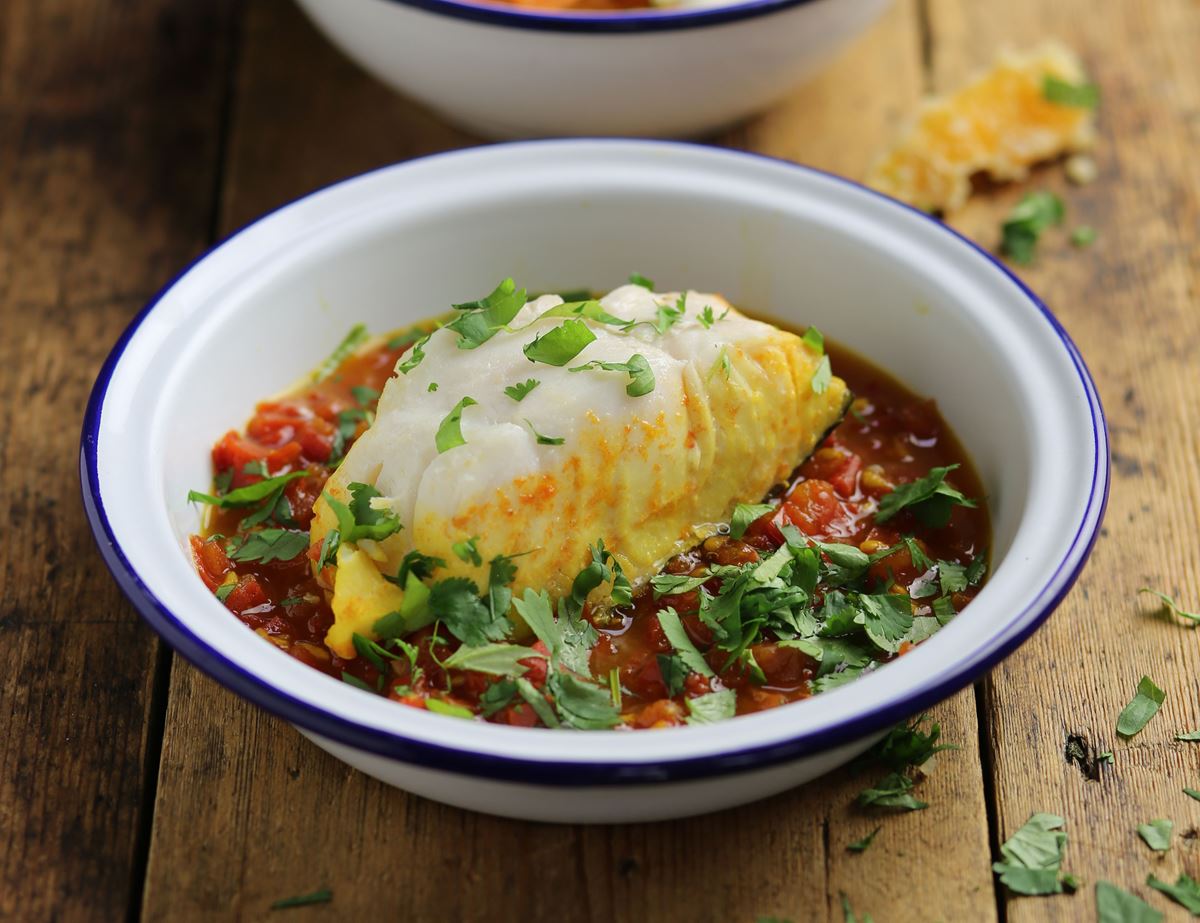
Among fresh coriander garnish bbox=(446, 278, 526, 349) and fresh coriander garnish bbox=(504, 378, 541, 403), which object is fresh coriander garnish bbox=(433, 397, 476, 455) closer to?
fresh coriander garnish bbox=(504, 378, 541, 403)

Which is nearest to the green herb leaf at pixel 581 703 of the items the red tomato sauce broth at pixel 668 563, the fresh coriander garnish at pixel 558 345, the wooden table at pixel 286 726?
the red tomato sauce broth at pixel 668 563

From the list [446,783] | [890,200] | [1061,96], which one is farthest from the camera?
[1061,96]

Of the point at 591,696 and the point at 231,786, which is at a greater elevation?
the point at 591,696

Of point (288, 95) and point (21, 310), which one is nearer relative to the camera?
point (21, 310)

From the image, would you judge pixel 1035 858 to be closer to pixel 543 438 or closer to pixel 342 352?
pixel 543 438

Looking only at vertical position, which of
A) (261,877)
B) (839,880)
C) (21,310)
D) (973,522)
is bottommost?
(21,310)

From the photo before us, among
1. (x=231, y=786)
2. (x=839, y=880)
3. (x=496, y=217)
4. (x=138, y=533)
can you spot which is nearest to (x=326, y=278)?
(x=496, y=217)

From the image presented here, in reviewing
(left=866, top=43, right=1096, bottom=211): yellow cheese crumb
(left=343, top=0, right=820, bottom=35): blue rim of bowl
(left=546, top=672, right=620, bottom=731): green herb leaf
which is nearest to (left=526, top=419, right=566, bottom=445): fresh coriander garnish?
(left=546, top=672, right=620, bottom=731): green herb leaf

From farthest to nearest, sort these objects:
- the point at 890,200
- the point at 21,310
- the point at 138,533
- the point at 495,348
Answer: the point at 21,310 < the point at 890,200 < the point at 495,348 < the point at 138,533

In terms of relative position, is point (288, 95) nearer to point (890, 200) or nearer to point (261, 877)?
point (890, 200)
